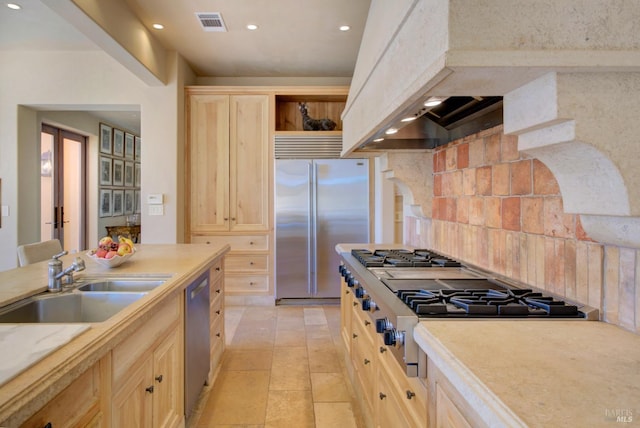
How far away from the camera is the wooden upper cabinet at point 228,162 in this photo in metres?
4.45

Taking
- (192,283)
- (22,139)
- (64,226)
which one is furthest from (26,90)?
(192,283)

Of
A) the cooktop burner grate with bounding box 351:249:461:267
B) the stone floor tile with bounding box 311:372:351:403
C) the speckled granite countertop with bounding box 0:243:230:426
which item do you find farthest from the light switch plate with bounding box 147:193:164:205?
the cooktop burner grate with bounding box 351:249:461:267

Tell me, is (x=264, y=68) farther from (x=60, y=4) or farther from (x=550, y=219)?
(x=550, y=219)

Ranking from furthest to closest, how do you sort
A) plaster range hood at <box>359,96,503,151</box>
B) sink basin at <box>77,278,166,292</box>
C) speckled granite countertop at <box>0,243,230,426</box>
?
sink basin at <box>77,278,166,292</box> → plaster range hood at <box>359,96,503,151</box> → speckled granite countertop at <box>0,243,230,426</box>

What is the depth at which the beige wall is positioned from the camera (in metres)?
4.11

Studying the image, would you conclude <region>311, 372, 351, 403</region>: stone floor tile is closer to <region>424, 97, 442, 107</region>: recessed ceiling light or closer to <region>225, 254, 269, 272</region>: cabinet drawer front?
<region>424, 97, 442, 107</region>: recessed ceiling light

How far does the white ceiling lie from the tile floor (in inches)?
116

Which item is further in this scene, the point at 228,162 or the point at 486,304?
the point at 228,162

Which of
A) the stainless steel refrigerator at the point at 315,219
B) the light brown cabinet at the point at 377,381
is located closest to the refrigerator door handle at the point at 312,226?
the stainless steel refrigerator at the point at 315,219

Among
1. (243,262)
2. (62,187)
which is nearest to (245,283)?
(243,262)

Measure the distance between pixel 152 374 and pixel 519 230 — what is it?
1.64 metres

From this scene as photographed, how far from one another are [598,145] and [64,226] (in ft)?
21.4

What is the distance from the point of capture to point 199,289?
223 centimetres

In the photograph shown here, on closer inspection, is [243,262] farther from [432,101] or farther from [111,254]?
[432,101]
